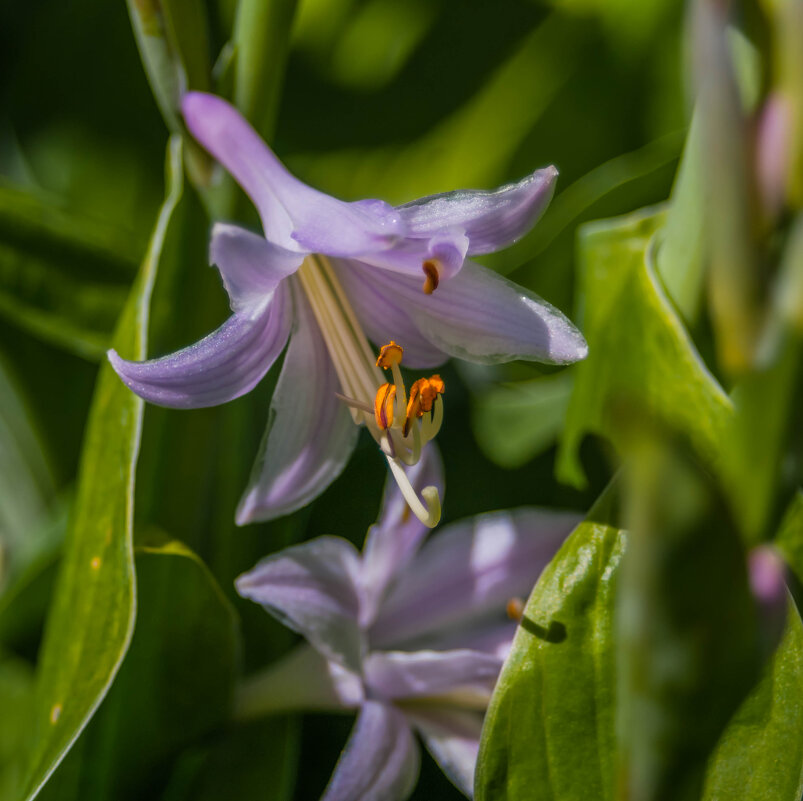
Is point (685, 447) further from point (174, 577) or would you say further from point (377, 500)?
point (377, 500)

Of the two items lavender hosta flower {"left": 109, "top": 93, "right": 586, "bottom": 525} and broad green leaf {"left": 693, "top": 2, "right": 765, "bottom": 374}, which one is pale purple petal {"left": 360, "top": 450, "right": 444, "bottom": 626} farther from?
broad green leaf {"left": 693, "top": 2, "right": 765, "bottom": 374}

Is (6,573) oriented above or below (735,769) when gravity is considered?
above

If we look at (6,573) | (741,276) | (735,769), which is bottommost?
(735,769)

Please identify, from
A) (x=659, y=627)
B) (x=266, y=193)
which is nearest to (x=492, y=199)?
(x=266, y=193)

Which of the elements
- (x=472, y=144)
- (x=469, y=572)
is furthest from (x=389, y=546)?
(x=472, y=144)

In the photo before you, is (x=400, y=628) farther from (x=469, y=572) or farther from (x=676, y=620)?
(x=676, y=620)

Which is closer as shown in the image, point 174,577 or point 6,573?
point 174,577

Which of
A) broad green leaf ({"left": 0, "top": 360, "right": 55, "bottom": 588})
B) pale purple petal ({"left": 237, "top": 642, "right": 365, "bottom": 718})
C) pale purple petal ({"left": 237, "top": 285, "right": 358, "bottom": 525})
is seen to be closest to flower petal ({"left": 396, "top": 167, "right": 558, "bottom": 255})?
pale purple petal ({"left": 237, "top": 285, "right": 358, "bottom": 525})
